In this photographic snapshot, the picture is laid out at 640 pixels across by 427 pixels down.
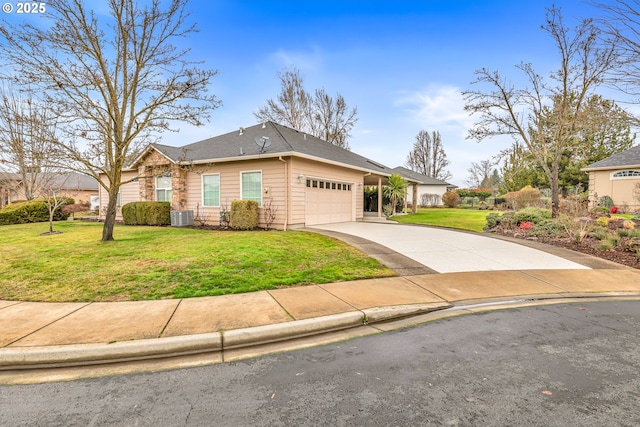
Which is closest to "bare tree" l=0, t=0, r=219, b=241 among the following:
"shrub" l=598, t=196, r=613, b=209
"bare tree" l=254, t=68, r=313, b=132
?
"bare tree" l=254, t=68, r=313, b=132

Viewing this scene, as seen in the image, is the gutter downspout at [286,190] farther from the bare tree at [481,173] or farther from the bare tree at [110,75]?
the bare tree at [481,173]

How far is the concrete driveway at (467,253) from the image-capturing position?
7.12 meters

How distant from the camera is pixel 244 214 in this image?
12.3 meters

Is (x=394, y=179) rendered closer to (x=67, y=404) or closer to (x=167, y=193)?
(x=167, y=193)

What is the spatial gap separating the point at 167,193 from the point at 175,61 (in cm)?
763

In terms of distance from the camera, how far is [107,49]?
30.9 ft

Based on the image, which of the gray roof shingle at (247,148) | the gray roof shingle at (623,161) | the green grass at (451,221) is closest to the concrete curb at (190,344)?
the gray roof shingle at (247,148)

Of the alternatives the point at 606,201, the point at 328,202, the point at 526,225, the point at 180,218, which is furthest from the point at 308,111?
the point at 606,201

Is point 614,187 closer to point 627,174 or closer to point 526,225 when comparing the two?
point 627,174

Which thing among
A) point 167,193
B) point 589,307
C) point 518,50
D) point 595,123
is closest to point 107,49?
point 167,193

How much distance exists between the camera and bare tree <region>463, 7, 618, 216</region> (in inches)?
467

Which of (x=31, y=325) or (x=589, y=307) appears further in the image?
(x=589, y=307)

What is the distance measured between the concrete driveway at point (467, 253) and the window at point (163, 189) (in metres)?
10.4

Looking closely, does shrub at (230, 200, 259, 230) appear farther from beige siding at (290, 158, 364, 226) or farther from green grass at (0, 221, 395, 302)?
green grass at (0, 221, 395, 302)
